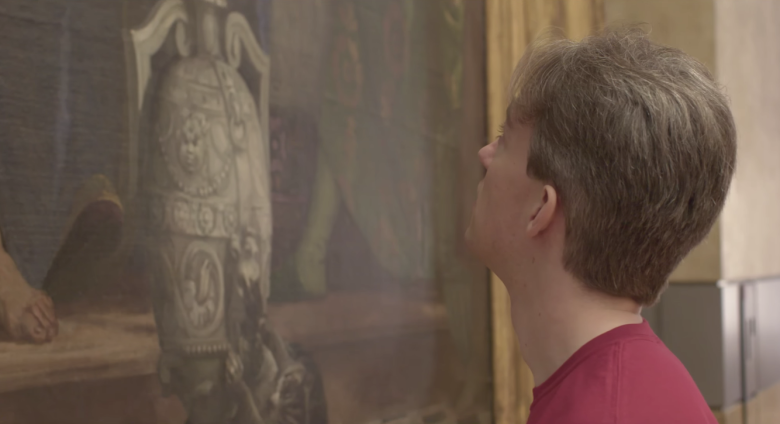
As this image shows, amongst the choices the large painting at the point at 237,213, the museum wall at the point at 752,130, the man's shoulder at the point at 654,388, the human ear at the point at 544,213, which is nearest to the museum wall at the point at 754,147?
the museum wall at the point at 752,130

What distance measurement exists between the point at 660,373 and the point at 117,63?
1.79 meters

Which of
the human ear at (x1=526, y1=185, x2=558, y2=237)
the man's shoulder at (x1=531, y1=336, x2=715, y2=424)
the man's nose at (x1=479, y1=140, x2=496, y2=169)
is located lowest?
the man's shoulder at (x1=531, y1=336, x2=715, y2=424)

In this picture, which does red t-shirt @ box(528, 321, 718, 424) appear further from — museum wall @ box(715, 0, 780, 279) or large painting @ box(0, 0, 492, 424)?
museum wall @ box(715, 0, 780, 279)

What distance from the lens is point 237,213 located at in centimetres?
267

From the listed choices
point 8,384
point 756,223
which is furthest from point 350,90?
point 756,223

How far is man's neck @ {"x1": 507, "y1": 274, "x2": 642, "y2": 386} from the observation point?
1.66 m

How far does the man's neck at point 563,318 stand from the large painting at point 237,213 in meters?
1.24

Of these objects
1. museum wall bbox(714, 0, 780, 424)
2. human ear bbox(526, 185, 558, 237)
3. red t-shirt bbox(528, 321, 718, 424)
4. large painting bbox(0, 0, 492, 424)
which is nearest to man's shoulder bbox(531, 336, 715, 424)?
red t-shirt bbox(528, 321, 718, 424)

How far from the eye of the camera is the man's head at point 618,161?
5.14 ft

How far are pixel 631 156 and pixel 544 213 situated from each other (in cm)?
23

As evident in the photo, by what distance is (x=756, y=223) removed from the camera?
4.96m

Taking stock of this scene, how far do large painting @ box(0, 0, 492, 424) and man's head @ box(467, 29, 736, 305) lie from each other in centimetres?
122

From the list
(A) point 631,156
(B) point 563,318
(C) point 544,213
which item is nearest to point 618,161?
(A) point 631,156

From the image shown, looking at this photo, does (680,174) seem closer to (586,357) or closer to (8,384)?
(586,357)
